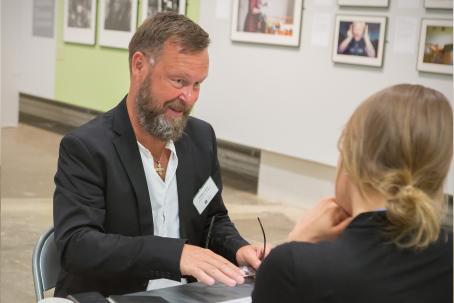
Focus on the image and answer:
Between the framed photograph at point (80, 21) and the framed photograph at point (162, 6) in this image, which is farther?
the framed photograph at point (80, 21)

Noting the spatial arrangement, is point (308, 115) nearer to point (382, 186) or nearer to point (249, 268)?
point (249, 268)

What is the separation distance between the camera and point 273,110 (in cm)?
666

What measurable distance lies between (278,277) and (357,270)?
0.15 m

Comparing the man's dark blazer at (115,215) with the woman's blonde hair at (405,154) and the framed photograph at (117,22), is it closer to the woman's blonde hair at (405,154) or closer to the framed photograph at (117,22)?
the woman's blonde hair at (405,154)

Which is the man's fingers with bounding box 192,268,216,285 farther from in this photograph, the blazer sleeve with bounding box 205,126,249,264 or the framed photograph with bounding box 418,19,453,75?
the framed photograph with bounding box 418,19,453,75

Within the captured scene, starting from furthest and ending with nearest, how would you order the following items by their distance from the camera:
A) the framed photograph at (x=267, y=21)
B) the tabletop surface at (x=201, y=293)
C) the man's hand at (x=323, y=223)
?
the framed photograph at (x=267, y=21) < the tabletop surface at (x=201, y=293) < the man's hand at (x=323, y=223)

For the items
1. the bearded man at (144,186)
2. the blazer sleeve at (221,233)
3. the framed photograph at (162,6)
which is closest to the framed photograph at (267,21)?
the framed photograph at (162,6)

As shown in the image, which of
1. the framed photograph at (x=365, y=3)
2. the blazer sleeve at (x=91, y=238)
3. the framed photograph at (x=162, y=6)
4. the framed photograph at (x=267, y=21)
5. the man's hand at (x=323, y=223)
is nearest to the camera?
the man's hand at (x=323, y=223)

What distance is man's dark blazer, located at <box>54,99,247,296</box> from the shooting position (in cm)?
188

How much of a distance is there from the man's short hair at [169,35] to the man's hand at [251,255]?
654mm

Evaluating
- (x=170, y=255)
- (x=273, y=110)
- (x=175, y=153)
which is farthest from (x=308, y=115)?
(x=170, y=255)

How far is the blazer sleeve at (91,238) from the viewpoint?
1.87m

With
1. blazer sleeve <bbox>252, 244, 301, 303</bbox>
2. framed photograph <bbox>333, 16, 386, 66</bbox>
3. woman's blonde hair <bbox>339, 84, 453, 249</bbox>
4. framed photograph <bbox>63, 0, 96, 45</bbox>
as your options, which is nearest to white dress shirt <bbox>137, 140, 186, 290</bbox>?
blazer sleeve <bbox>252, 244, 301, 303</bbox>

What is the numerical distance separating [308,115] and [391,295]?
5115mm
